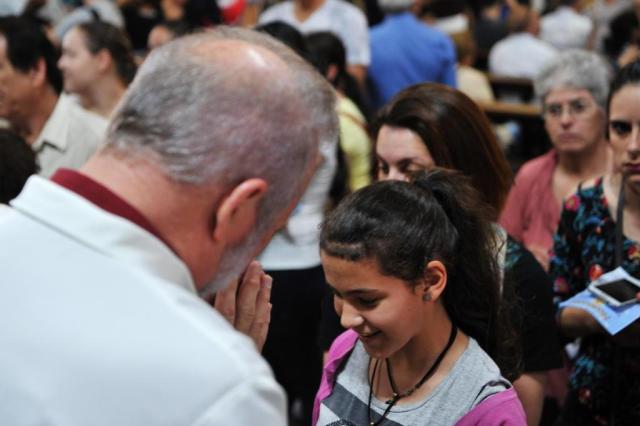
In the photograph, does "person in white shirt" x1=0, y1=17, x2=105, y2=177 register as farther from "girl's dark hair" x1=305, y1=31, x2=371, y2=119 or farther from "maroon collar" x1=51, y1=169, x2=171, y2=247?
"maroon collar" x1=51, y1=169, x2=171, y2=247

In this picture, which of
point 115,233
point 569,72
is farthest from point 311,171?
point 569,72

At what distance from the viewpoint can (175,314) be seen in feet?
3.62

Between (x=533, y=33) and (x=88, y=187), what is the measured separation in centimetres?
750

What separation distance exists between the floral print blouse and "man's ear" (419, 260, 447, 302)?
78 centimetres

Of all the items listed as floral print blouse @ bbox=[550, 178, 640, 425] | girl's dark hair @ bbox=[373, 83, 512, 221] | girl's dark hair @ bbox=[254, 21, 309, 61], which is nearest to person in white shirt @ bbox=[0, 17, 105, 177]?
girl's dark hair @ bbox=[254, 21, 309, 61]

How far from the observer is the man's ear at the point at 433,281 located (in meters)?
1.83

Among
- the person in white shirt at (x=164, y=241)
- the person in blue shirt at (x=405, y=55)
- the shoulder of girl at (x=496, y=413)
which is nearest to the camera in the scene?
the person in white shirt at (x=164, y=241)

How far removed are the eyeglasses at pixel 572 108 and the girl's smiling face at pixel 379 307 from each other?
76.5 inches

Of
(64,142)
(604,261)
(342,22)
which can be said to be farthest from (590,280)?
(342,22)

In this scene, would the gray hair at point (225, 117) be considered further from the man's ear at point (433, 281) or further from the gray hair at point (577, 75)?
the gray hair at point (577, 75)

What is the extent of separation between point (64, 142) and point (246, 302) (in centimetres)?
246

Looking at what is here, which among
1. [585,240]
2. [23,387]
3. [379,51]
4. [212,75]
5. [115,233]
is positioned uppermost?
[212,75]

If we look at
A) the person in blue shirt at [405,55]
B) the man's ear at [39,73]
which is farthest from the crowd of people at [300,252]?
the person in blue shirt at [405,55]

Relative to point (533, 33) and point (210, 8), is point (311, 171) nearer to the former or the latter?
point (210, 8)
